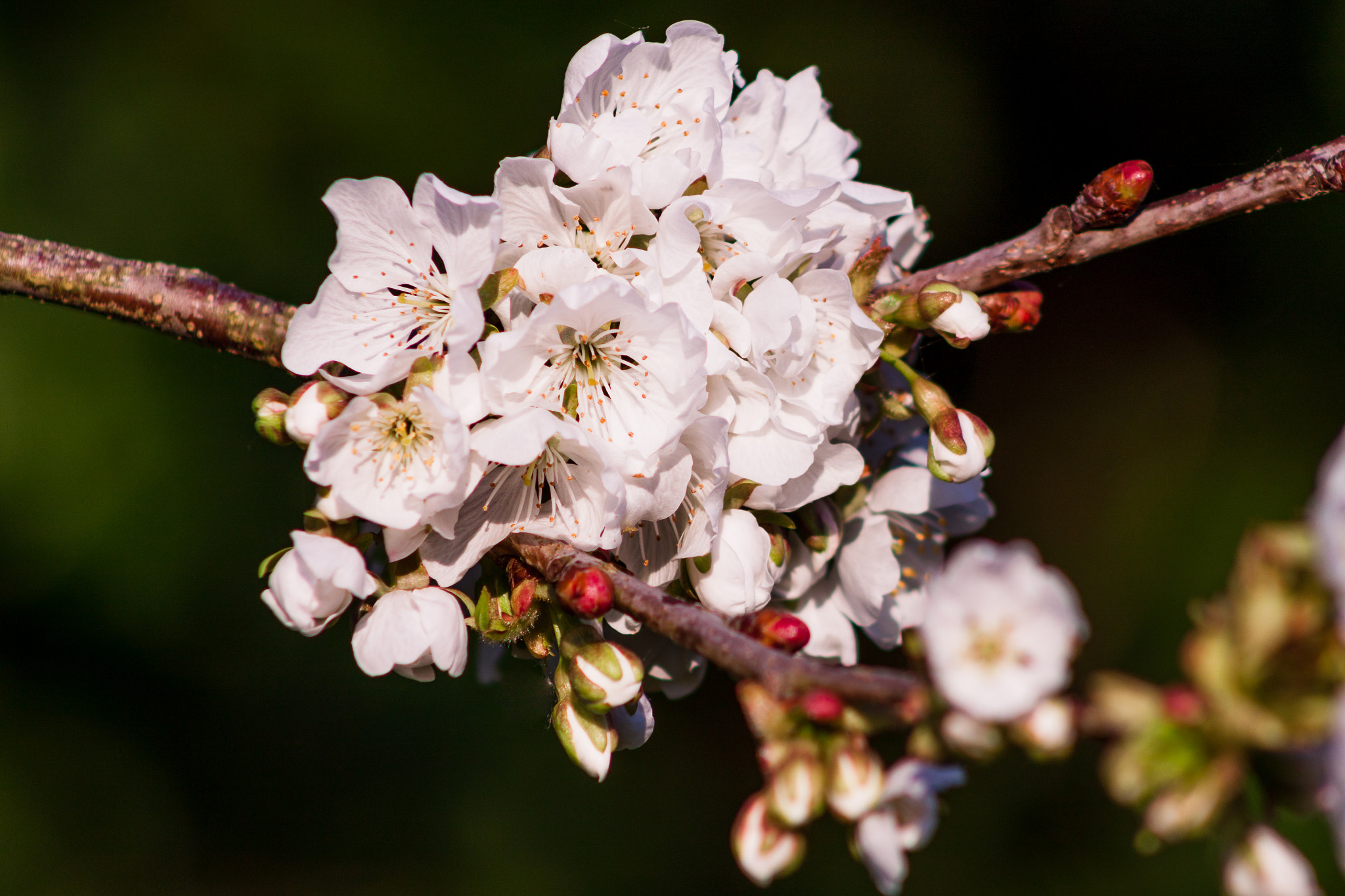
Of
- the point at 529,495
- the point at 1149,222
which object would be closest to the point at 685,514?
the point at 529,495

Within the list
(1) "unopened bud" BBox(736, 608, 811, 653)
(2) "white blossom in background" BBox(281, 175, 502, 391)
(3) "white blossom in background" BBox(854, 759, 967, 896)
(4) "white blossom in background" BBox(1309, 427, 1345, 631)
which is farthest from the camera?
(2) "white blossom in background" BBox(281, 175, 502, 391)

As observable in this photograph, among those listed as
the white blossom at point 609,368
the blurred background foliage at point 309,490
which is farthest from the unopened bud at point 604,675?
the blurred background foliage at point 309,490

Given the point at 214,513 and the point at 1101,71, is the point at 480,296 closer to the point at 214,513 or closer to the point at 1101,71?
the point at 214,513

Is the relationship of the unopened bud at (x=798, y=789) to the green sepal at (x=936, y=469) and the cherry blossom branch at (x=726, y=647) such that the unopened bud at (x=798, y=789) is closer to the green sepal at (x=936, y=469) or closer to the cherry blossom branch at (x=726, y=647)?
the cherry blossom branch at (x=726, y=647)

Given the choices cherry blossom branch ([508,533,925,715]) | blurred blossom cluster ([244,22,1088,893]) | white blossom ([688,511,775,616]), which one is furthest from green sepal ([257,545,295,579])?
white blossom ([688,511,775,616])

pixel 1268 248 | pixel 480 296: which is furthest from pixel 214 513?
pixel 1268 248

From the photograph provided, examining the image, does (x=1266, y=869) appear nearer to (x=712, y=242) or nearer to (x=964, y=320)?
(x=964, y=320)

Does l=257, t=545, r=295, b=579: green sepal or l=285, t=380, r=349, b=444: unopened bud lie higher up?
l=285, t=380, r=349, b=444: unopened bud

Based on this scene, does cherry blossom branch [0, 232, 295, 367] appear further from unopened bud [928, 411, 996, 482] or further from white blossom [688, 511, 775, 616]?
unopened bud [928, 411, 996, 482]
